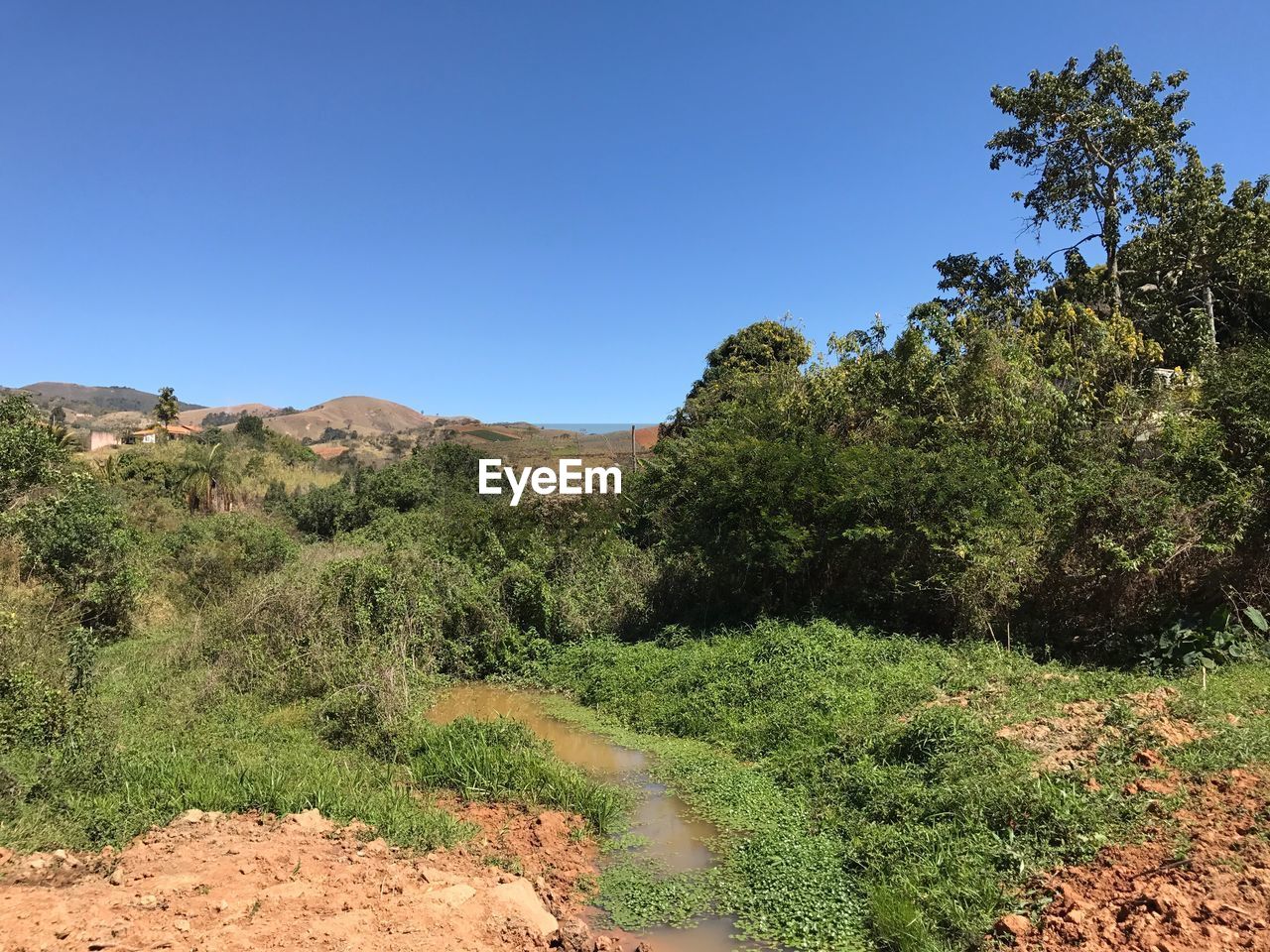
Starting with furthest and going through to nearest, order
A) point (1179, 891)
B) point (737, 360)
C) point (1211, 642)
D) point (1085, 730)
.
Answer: point (737, 360)
point (1211, 642)
point (1085, 730)
point (1179, 891)

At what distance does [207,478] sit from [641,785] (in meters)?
24.8

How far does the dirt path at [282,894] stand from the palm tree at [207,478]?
79.7ft

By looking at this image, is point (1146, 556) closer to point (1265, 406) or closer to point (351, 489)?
point (1265, 406)

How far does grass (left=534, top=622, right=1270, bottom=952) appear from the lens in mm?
4711

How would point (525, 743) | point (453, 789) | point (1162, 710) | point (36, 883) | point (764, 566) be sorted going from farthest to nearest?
point (764, 566)
point (525, 743)
point (453, 789)
point (1162, 710)
point (36, 883)

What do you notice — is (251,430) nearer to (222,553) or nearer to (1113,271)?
(222,553)

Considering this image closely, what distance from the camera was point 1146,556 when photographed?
8805mm

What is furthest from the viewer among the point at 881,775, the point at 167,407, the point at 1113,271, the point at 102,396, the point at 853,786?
the point at 102,396

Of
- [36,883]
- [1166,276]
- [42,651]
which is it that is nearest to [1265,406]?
[1166,276]

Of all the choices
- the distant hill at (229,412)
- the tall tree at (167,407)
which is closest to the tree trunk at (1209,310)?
the tall tree at (167,407)

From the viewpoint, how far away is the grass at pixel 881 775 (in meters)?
4.71

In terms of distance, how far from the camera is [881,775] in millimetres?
6305

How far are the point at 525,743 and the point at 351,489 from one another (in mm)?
21360

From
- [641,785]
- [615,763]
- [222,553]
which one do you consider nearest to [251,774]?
[641,785]
